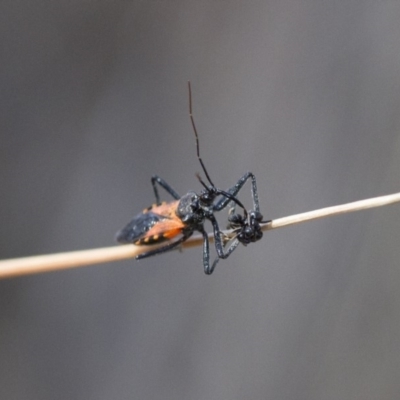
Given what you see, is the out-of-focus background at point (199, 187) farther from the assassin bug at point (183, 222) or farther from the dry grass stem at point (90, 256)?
the dry grass stem at point (90, 256)

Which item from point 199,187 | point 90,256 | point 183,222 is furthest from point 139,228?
point 199,187

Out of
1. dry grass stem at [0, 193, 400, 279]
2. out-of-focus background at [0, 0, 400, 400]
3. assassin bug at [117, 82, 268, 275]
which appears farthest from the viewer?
out-of-focus background at [0, 0, 400, 400]

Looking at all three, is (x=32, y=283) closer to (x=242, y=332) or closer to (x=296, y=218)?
(x=242, y=332)

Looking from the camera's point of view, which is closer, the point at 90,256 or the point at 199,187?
the point at 90,256

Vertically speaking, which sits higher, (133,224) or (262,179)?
(262,179)

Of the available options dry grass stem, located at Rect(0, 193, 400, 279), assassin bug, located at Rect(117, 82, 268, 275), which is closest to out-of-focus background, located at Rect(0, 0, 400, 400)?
assassin bug, located at Rect(117, 82, 268, 275)

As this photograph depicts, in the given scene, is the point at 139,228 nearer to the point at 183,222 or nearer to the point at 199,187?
the point at 183,222

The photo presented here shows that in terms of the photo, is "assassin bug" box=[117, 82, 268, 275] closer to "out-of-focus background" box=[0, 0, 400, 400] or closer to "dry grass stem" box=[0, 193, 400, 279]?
"dry grass stem" box=[0, 193, 400, 279]

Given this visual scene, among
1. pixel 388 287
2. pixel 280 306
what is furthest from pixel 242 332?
pixel 388 287
